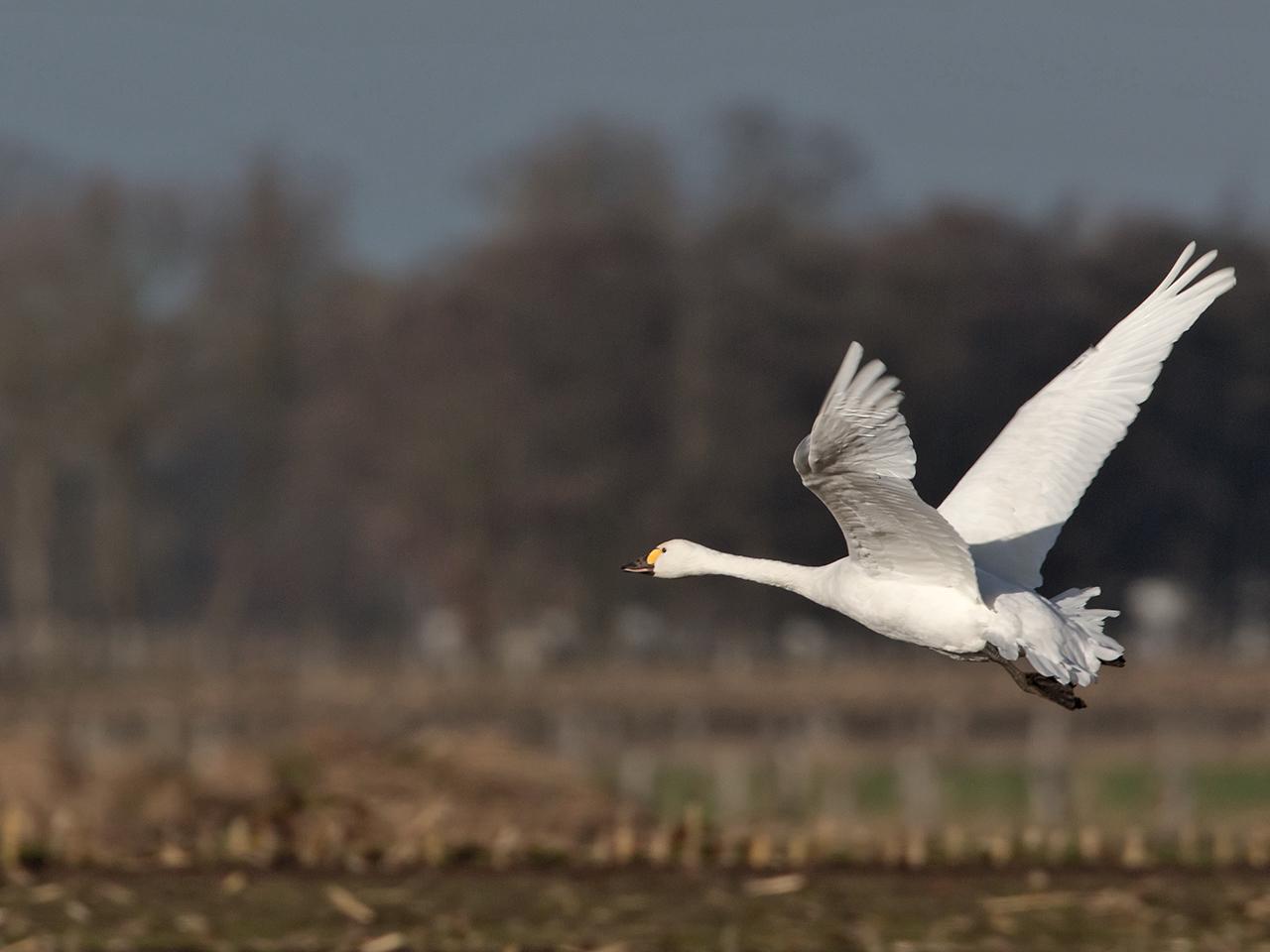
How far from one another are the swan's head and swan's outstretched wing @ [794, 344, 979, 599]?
1260mm

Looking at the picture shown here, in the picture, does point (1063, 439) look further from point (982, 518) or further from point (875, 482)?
point (875, 482)

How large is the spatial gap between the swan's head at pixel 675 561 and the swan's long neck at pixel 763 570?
12 millimetres

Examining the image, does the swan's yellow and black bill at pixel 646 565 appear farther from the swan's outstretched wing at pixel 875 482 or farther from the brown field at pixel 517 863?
the brown field at pixel 517 863

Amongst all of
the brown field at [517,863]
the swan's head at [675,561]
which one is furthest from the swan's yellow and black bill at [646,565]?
the brown field at [517,863]

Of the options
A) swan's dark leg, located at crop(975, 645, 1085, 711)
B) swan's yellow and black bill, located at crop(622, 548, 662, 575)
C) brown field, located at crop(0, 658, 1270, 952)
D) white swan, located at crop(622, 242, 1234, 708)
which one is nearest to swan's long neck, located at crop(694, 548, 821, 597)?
white swan, located at crop(622, 242, 1234, 708)

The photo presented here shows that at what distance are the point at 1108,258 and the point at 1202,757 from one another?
18.8 m

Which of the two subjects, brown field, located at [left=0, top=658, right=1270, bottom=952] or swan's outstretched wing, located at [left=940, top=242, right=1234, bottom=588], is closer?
swan's outstretched wing, located at [left=940, top=242, right=1234, bottom=588]

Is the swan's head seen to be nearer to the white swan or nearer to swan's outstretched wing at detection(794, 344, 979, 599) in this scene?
the white swan

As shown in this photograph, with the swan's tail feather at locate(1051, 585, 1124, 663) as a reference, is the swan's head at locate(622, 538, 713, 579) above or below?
above

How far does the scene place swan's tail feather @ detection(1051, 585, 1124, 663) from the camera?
34.1ft

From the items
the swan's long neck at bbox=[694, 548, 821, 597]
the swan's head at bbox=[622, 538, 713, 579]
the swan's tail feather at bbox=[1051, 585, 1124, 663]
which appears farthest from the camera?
the swan's head at bbox=[622, 538, 713, 579]

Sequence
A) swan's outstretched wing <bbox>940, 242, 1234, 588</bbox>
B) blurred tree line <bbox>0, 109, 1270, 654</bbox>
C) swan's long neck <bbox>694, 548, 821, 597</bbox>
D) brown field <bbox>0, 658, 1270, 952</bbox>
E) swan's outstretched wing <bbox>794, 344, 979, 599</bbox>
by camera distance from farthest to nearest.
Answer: blurred tree line <bbox>0, 109, 1270, 654</bbox> < brown field <bbox>0, 658, 1270, 952</bbox> < swan's outstretched wing <bbox>940, 242, 1234, 588</bbox> < swan's long neck <bbox>694, 548, 821, 597</bbox> < swan's outstretched wing <bbox>794, 344, 979, 599</bbox>

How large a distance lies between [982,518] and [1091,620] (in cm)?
124

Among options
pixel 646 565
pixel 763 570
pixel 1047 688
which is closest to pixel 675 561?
pixel 646 565
